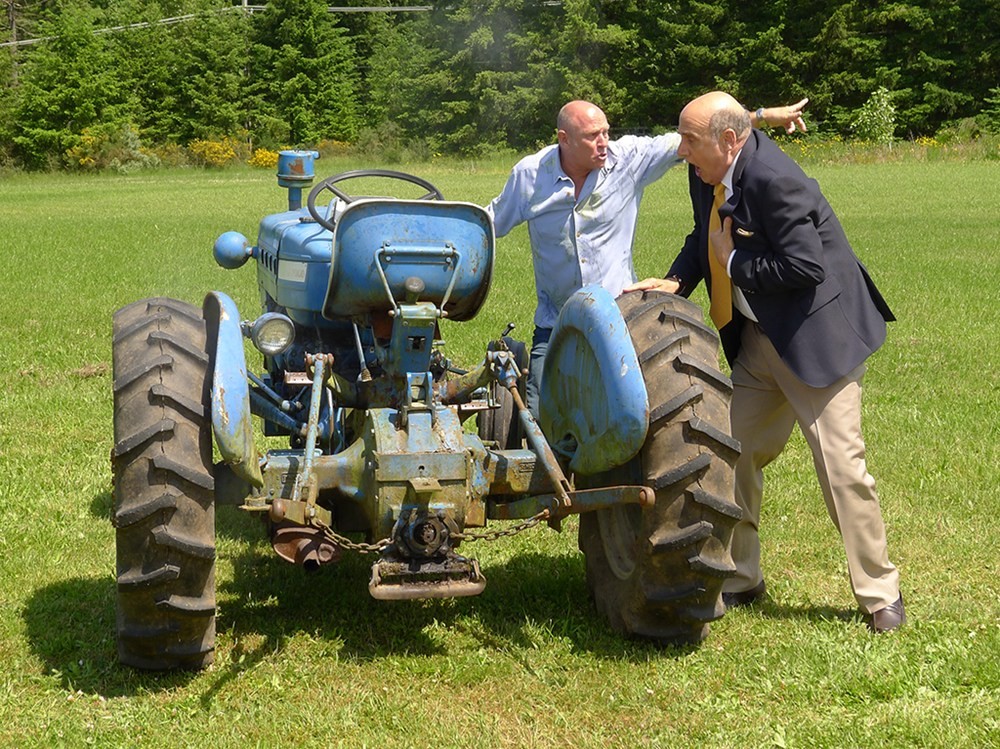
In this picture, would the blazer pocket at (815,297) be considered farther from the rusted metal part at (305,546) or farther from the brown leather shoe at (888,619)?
the rusted metal part at (305,546)

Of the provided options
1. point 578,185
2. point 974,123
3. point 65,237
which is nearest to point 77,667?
point 578,185

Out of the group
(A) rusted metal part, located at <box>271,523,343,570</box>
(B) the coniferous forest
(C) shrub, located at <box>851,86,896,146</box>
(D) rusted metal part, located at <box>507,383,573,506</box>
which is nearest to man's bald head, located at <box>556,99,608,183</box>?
(D) rusted metal part, located at <box>507,383,573,506</box>

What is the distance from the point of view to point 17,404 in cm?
894

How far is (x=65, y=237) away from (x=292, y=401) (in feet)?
59.4

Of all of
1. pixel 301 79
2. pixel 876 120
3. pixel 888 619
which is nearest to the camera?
pixel 888 619

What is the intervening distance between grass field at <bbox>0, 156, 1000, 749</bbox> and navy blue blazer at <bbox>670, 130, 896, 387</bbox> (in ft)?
3.56

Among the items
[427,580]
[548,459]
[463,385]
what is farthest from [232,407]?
[463,385]

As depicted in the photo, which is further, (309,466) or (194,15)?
(194,15)

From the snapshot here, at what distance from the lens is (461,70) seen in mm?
60719

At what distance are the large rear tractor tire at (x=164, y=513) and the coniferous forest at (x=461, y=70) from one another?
47.9 m

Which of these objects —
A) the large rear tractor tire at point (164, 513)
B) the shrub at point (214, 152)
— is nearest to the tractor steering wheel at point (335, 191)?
the large rear tractor tire at point (164, 513)

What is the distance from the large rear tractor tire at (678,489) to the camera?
444cm

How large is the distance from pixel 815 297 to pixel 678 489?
1033 millimetres

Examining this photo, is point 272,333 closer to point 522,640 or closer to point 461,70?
point 522,640
